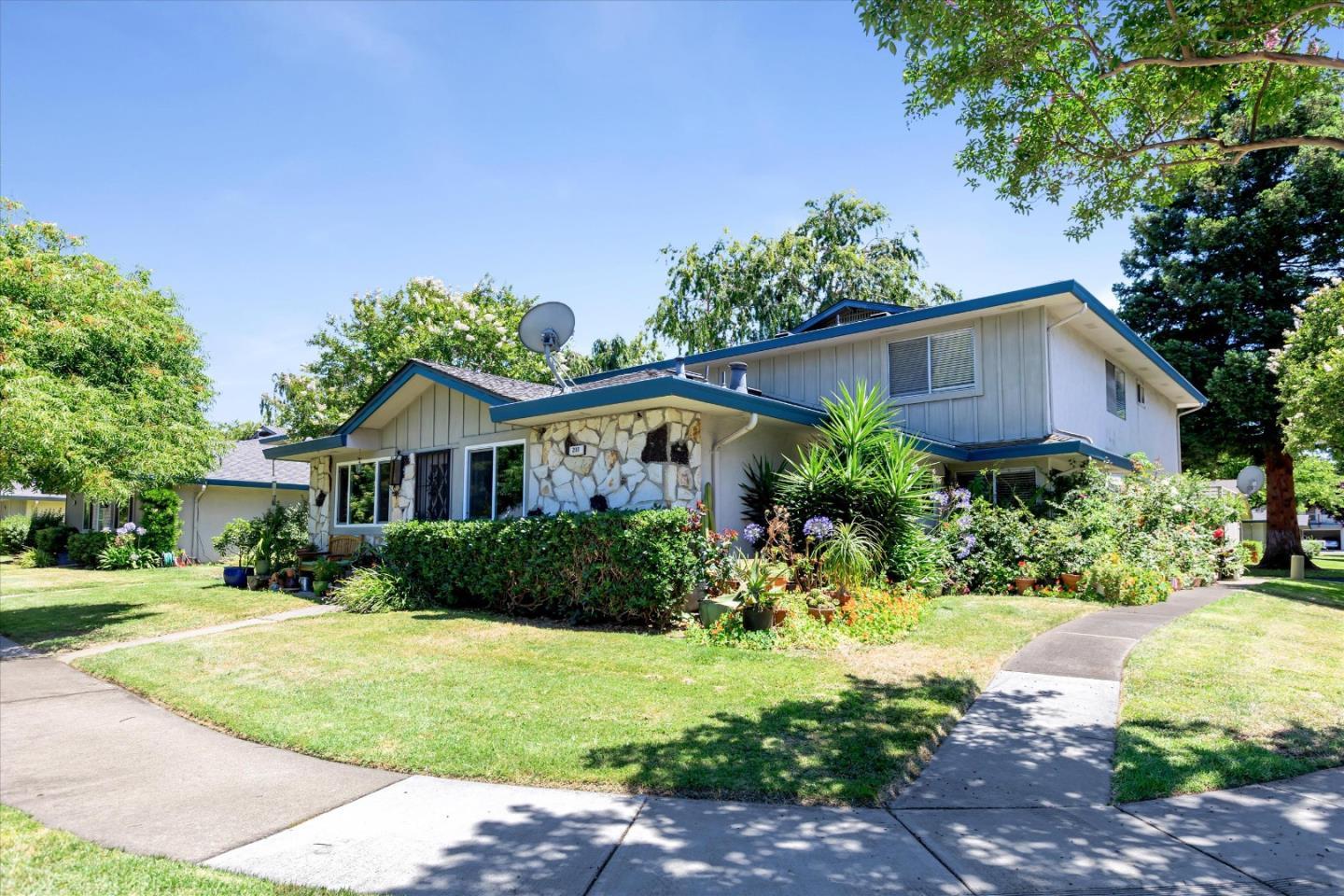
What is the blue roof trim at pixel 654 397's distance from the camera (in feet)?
29.6

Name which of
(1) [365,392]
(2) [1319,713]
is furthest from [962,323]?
(1) [365,392]

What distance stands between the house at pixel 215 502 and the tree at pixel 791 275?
16.3 metres

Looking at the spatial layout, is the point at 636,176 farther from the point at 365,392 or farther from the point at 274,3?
the point at 365,392

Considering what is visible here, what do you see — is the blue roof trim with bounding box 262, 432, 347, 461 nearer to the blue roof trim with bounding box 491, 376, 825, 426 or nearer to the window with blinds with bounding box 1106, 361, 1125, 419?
the blue roof trim with bounding box 491, 376, 825, 426

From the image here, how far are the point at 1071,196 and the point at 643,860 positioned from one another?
808 centimetres

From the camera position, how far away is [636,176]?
14.0 meters

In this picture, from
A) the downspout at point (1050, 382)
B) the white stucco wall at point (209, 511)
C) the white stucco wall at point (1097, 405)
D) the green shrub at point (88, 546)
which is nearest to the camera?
the downspout at point (1050, 382)

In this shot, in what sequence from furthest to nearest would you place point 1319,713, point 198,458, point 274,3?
point 198,458
point 274,3
point 1319,713

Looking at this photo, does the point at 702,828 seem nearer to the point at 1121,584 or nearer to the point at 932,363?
the point at 1121,584

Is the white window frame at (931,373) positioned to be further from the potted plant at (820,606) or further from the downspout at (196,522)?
the downspout at (196,522)

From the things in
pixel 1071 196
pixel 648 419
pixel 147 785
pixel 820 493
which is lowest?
pixel 147 785

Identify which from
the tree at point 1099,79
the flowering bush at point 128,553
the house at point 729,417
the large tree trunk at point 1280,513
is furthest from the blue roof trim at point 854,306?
the flowering bush at point 128,553

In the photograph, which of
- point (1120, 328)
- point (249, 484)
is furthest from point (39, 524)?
point (1120, 328)

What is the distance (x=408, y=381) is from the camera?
12914 millimetres
